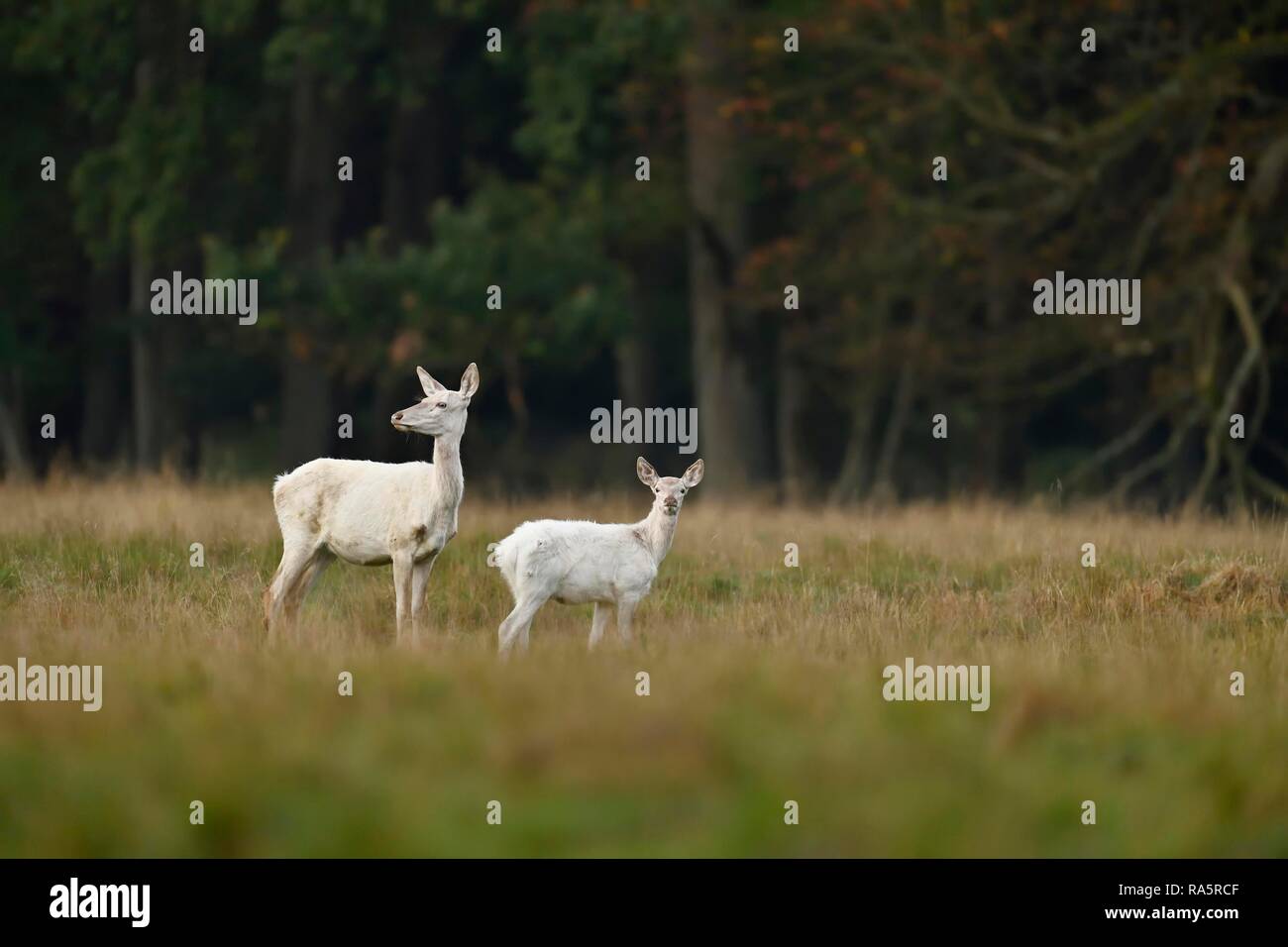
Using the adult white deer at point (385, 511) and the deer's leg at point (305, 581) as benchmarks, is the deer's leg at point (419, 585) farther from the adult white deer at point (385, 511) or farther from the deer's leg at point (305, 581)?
the deer's leg at point (305, 581)

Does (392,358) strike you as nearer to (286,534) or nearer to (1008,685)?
(286,534)

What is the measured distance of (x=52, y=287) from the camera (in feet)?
102

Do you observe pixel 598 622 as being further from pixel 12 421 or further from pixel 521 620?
pixel 12 421

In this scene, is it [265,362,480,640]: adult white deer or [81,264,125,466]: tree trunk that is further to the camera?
[81,264,125,466]: tree trunk

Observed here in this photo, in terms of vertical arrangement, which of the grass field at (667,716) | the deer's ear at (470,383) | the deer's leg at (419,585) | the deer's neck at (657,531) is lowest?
the grass field at (667,716)

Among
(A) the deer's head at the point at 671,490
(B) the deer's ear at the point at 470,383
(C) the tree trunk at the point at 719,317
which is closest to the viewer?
(B) the deer's ear at the point at 470,383

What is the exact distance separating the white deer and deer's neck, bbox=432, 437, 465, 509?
0.44 m

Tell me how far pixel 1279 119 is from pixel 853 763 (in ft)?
48.6

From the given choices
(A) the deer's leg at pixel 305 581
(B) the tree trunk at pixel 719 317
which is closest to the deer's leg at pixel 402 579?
(A) the deer's leg at pixel 305 581

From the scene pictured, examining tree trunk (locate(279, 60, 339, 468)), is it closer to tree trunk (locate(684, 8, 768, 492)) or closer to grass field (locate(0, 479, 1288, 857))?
tree trunk (locate(684, 8, 768, 492))

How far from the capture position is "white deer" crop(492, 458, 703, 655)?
10.6 meters

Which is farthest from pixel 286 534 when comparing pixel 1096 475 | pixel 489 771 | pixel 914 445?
pixel 914 445

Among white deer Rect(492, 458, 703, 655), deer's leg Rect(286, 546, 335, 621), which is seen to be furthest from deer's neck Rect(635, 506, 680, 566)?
deer's leg Rect(286, 546, 335, 621)

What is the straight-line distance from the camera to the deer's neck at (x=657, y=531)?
11148mm
